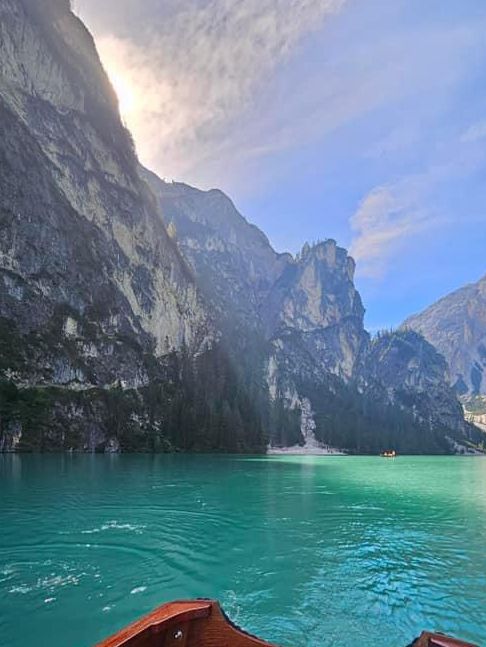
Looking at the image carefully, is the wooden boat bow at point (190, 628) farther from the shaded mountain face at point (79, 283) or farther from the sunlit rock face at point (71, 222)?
the sunlit rock face at point (71, 222)

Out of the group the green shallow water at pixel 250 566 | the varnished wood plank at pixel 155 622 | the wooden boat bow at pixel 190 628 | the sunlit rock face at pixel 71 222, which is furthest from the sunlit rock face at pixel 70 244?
the wooden boat bow at pixel 190 628

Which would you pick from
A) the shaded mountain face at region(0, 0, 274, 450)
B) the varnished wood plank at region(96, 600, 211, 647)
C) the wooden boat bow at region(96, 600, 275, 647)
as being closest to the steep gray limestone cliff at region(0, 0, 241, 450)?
the shaded mountain face at region(0, 0, 274, 450)

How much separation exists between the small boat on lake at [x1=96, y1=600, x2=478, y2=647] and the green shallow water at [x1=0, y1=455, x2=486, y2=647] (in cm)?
462

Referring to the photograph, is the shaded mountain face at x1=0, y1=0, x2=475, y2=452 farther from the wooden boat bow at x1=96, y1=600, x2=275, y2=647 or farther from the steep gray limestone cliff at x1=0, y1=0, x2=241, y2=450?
the wooden boat bow at x1=96, y1=600, x2=275, y2=647

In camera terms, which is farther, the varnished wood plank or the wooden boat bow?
the wooden boat bow

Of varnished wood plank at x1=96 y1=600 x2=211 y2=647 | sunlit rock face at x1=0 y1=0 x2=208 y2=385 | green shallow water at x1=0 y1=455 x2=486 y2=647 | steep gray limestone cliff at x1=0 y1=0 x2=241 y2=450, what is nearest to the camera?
varnished wood plank at x1=96 y1=600 x2=211 y2=647

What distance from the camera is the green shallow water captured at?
515 inches

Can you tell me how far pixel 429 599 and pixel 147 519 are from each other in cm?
1744

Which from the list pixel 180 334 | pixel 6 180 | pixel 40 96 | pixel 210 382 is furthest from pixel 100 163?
pixel 210 382

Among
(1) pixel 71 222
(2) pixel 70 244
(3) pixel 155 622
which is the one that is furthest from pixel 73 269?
(3) pixel 155 622

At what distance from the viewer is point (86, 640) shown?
450 inches

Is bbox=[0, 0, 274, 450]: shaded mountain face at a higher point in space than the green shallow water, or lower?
higher

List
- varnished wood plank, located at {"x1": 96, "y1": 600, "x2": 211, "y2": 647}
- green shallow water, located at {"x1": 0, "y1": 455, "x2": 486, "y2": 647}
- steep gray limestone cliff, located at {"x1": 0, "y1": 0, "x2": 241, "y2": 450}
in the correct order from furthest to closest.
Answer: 1. steep gray limestone cliff, located at {"x1": 0, "y1": 0, "x2": 241, "y2": 450}
2. green shallow water, located at {"x1": 0, "y1": 455, "x2": 486, "y2": 647}
3. varnished wood plank, located at {"x1": 96, "y1": 600, "x2": 211, "y2": 647}

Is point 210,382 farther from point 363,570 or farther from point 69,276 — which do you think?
point 363,570
